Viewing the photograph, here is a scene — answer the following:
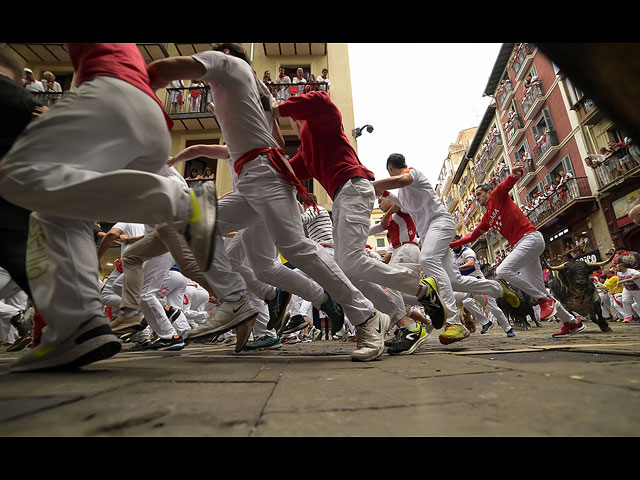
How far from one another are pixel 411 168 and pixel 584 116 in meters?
18.6

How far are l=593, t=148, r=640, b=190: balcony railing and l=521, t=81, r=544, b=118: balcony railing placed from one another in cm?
653

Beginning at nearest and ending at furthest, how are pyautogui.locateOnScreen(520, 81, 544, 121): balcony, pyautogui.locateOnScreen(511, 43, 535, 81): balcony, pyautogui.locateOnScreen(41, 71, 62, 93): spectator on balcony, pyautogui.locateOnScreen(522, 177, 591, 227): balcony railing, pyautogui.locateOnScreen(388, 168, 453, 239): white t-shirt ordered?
pyautogui.locateOnScreen(388, 168, 453, 239): white t-shirt
pyautogui.locateOnScreen(41, 71, 62, 93): spectator on balcony
pyautogui.locateOnScreen(522, 177, 591, 227): balcony railing
pyautogui.locateOnScreen(520, 81, 544, 121): balcony
pyautogui.locateOnScreen(511, 43, 535, 81): balcony

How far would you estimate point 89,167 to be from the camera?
1418 millimetres

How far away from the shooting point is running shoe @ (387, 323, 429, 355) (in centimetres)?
272

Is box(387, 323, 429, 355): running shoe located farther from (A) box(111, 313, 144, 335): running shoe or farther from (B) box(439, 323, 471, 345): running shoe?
(A) box(111, 313, 144, 335): running shoe

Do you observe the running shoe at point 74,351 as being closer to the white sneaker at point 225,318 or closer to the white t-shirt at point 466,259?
the white sneaker at point 225,318

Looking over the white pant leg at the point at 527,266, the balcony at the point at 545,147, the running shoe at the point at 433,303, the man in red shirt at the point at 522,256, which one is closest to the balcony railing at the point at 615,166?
the balcony at the point at 545,147

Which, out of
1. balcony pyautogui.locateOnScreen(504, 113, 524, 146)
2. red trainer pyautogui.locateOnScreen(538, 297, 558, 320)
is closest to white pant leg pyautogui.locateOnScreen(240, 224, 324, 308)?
red trainer pyautogui.locateOnScreen(538, 297, 558, 320)

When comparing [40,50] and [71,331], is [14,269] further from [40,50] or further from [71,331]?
[40,50]

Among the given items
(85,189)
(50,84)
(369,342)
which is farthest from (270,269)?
(50,84)

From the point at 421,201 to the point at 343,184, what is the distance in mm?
1642

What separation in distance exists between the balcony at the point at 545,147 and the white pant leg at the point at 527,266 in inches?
727

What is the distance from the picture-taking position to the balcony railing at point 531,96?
20.1 meters
